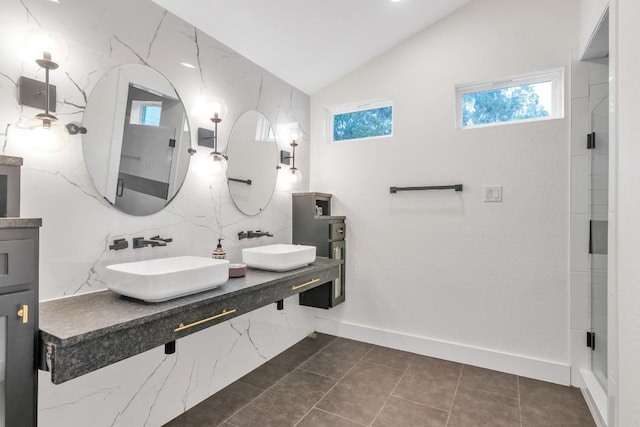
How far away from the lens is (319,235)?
290 centimetres

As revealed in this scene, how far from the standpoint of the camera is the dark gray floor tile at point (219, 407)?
187cm

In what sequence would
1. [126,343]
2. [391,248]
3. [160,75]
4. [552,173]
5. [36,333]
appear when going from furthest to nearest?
[391,248] → [552,173] → [160,75] → [126,343] → [36,333]

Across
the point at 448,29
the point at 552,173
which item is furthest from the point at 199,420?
the point at 448,29

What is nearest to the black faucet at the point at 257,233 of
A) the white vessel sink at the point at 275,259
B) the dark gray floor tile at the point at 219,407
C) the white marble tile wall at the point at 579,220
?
the white vessel sink at the point at 275,259

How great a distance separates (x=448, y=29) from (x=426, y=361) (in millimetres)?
2647

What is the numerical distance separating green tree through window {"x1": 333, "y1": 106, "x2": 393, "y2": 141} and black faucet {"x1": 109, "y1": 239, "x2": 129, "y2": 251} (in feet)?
7.08

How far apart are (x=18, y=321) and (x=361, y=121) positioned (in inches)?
109

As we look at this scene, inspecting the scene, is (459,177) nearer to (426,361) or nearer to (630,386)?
(426,361)

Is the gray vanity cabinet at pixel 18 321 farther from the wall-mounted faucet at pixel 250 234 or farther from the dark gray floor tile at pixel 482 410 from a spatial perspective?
the dark gray floor tile at pixel 482 410

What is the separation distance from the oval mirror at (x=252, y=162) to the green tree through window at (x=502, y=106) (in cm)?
160

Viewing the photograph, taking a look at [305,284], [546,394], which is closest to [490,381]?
[546,394]

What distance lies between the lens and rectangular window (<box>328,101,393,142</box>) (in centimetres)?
302

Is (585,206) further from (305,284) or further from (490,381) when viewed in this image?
(305,284)

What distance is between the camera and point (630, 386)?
125cm
